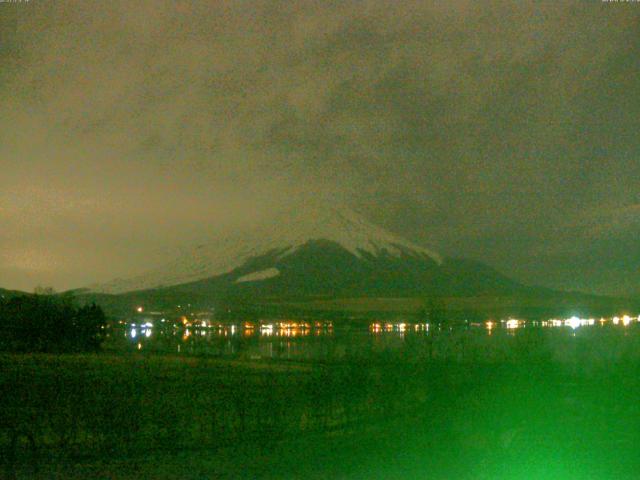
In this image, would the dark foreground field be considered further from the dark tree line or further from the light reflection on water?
the dark tree line

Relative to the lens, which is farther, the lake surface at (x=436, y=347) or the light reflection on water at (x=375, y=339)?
the light reflection on water at (x=375, y=339)

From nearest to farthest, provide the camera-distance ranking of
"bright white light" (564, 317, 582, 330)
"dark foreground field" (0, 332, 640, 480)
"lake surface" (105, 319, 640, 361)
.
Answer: "dark foreground field" (0, 332, 640, 480) < "lake surface" (105, 319, 640, 361) < "bright white light" (564, 317, 582, 330)

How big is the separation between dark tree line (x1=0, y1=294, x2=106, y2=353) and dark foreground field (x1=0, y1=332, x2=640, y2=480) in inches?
1158

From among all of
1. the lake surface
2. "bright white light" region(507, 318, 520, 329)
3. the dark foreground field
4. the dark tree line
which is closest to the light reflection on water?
the lake surface

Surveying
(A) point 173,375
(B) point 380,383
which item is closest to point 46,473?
(B) point 380,383

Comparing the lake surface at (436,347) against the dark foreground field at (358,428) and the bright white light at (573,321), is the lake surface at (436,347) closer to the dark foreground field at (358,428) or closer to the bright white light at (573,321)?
the dark foreground field at (358,428)

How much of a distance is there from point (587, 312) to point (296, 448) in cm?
10645

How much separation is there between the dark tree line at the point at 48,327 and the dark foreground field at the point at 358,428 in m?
29.4

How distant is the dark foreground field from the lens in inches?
508

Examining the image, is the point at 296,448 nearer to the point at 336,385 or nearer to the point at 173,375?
the point at 336,385

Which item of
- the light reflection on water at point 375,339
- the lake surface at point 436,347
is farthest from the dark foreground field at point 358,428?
the light reflection on water at point 375,339

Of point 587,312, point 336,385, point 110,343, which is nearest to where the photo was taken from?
point 336,385

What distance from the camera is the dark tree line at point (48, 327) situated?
54.2m

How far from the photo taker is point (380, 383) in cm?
1972
